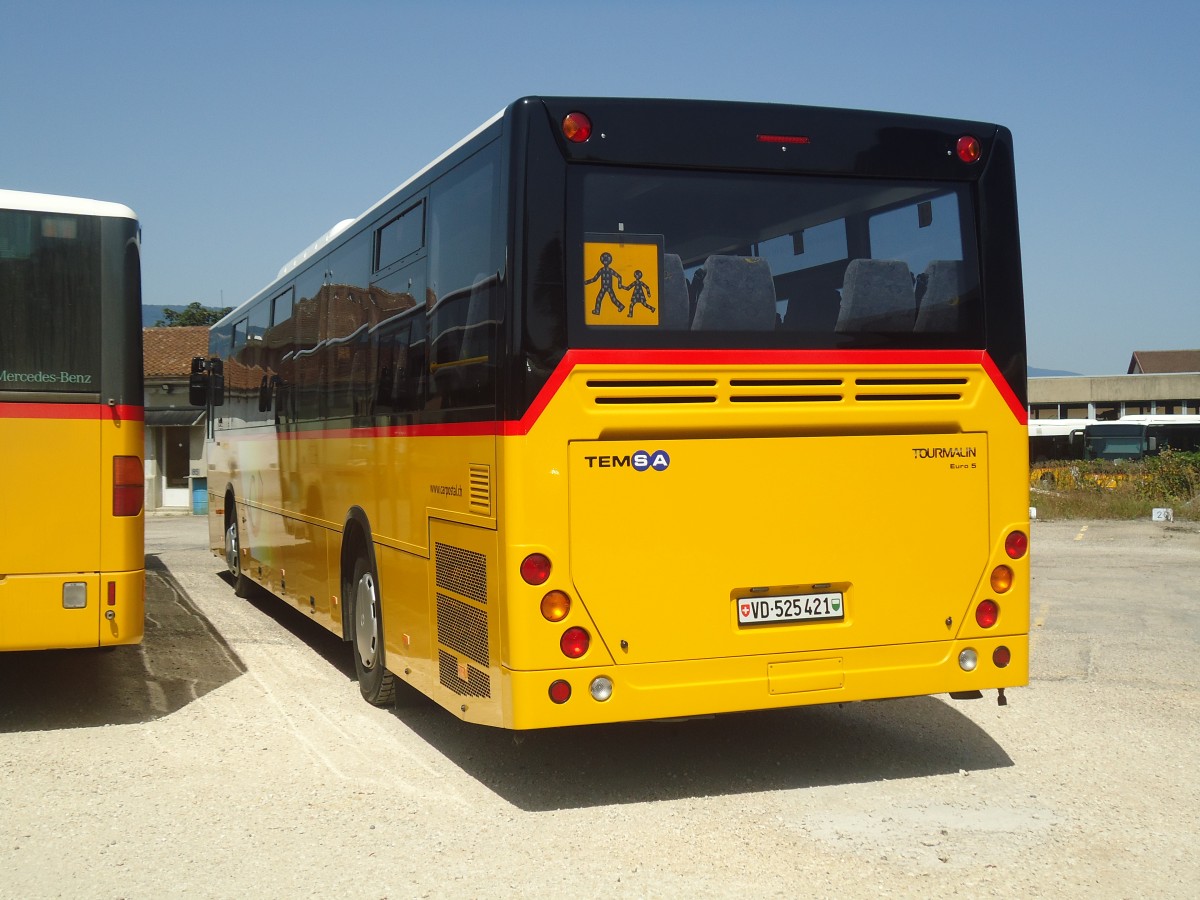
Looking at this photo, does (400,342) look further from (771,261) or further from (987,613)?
(987,613)

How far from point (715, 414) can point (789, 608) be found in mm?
1035

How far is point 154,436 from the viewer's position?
40250mm

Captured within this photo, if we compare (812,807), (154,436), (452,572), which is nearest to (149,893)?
(452,572)

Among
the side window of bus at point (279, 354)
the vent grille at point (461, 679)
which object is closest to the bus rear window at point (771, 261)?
the vent grille at point (461, 679)

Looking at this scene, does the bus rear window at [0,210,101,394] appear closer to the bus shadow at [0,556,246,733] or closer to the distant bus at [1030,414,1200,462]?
the bus shadow at [0,556,246,733]

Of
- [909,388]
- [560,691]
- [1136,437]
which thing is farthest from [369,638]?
[1136,437]

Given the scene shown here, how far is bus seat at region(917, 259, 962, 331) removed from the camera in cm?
686

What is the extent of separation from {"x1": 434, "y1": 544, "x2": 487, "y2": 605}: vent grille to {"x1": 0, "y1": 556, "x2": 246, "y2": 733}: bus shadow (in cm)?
274

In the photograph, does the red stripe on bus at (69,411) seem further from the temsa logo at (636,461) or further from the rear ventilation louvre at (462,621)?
the temsa logo at (636,461)

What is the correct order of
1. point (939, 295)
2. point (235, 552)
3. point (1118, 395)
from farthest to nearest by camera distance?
point (1118, 395)
point (235, 552)
point (939, 295)

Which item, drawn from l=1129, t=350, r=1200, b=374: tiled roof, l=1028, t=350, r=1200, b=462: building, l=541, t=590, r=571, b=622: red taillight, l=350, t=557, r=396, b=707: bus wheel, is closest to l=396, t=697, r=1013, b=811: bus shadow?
l=350, t=557, r=396, b=707: bus wheel

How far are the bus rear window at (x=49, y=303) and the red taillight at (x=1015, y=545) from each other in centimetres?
538

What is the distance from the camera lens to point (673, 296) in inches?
251

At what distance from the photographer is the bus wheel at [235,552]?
587 inches
